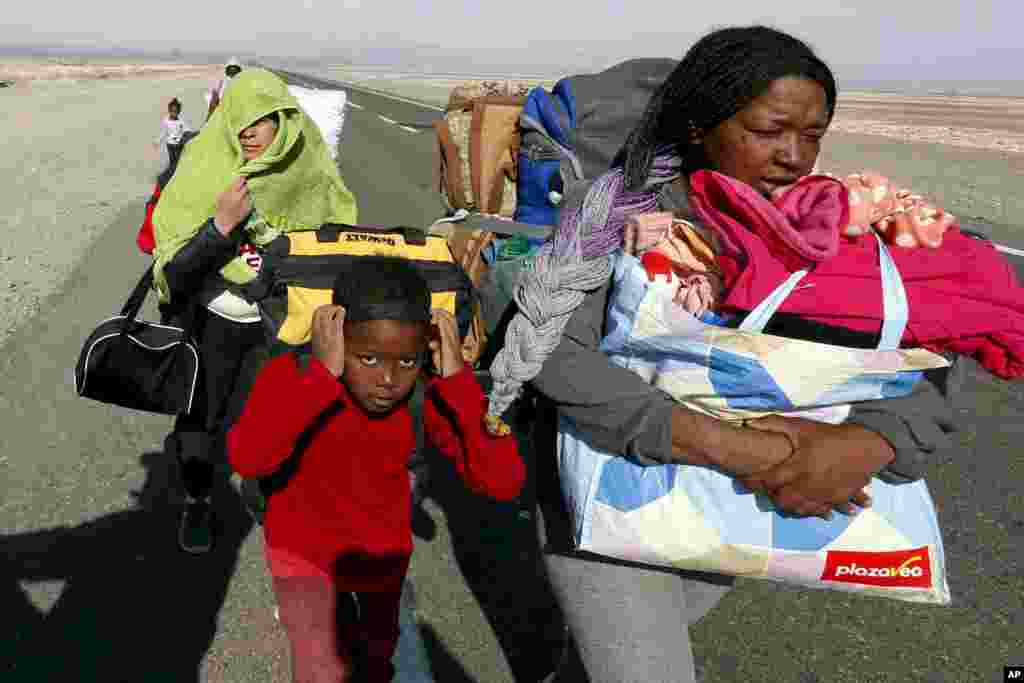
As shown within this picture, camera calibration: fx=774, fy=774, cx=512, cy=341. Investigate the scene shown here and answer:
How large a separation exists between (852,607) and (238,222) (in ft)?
9.44

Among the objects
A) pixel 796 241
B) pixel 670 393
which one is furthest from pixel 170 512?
pixel 796 241

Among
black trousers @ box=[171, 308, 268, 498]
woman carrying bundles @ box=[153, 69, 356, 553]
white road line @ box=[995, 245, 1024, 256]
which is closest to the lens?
woman carrying bundles @ box=[153, 69, 356, 553]

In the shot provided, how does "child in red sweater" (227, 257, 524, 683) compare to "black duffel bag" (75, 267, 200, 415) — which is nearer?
"child in red sweater" (227, 257, 524, 683)

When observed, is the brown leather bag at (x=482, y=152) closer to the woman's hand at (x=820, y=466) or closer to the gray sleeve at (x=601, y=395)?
the gray sleeve at (x=601, y=395)

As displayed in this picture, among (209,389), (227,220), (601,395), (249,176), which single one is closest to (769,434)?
(601,395)

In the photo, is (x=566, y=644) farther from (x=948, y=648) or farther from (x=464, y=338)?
(x=948, y=648)

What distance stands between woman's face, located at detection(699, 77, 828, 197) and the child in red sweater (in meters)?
1.00

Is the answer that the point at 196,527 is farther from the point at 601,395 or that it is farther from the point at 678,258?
the point at 678,258

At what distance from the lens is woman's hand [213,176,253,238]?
9.27 ft

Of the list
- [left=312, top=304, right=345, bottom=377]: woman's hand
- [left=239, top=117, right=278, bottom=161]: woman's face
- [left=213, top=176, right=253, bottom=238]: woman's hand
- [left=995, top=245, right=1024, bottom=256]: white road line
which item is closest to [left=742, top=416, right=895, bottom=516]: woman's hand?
[left=312, top=304, right=345, bottom=377]: woman's hand

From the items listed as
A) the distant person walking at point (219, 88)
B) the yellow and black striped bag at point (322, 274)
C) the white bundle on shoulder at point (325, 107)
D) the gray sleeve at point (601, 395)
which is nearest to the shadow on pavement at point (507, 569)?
the yellow and black striped bag at point (322, 274)

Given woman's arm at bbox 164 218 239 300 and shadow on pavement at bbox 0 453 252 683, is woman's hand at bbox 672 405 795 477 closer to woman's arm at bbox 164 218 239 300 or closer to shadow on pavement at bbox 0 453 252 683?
woman's arm at bbox 164 218 239 300

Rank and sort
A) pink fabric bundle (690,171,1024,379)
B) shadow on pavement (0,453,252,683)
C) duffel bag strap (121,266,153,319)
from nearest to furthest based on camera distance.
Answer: pink fabric bundle (690,171,1024,379), shadow on pavement (0,453,252,683), duffel bag strap (121,266,153,319)

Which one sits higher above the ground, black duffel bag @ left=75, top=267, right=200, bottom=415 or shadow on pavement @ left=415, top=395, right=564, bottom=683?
black duffel bag @ left=75, top=267, right=200, bottom=415
